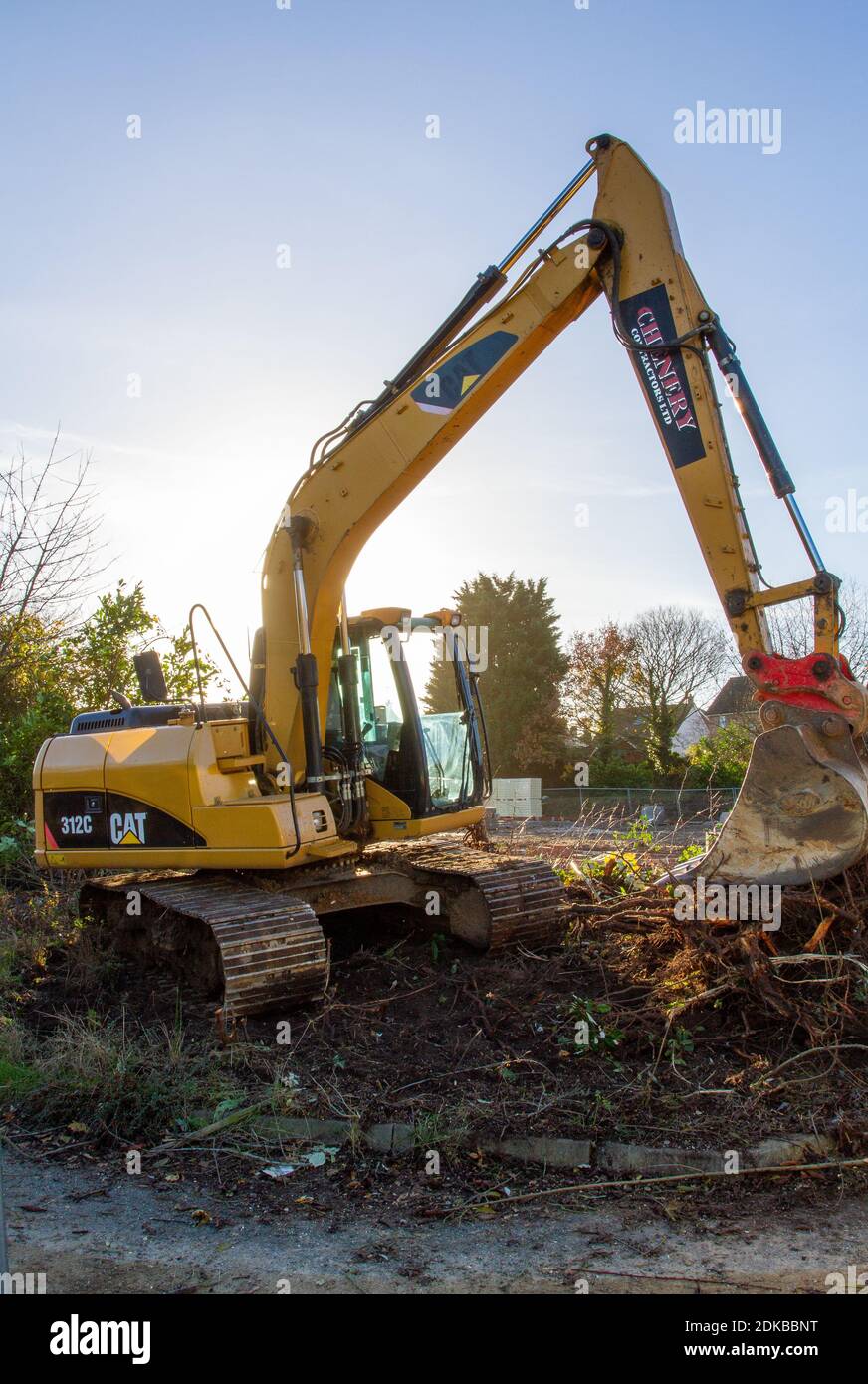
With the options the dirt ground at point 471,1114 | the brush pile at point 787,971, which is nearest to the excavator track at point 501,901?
the dirt ground at point 471,1114

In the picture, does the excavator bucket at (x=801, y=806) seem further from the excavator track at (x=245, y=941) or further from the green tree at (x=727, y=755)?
the green tree at (x=727, y=755)

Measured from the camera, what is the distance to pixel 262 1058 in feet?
18.5

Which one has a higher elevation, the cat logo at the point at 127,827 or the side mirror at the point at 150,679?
the side mirror at the point at 150,679

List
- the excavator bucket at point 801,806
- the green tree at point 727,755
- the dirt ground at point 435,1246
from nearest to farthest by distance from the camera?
the dirt ground at point 435,1246
the excavator bucket at point 801,806
the green tree at point 727,755

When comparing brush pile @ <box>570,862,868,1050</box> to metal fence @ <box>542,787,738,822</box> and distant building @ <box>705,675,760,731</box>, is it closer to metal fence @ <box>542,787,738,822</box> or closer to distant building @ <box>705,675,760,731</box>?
metal fence @ <box>542,787,738,822</box>

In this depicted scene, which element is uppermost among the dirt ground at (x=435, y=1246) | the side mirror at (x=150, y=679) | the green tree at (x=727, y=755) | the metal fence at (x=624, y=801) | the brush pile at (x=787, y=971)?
the side mirror at (x=150, y=679)

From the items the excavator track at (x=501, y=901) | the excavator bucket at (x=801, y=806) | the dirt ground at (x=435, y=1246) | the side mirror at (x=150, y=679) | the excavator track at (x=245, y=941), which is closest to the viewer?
the dirt ground at (x=435, y=1246)

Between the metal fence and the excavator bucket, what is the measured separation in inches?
495

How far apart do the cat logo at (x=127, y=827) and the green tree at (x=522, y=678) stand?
74.6 ft

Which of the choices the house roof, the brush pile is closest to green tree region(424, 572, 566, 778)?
the house roof

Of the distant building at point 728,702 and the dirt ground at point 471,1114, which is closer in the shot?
the dirt ground at point 471,1114

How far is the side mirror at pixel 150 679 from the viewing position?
261 inches

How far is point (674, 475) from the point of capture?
6016 mm

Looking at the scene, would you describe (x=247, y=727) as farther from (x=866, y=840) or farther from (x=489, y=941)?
(x=866, y=840)
